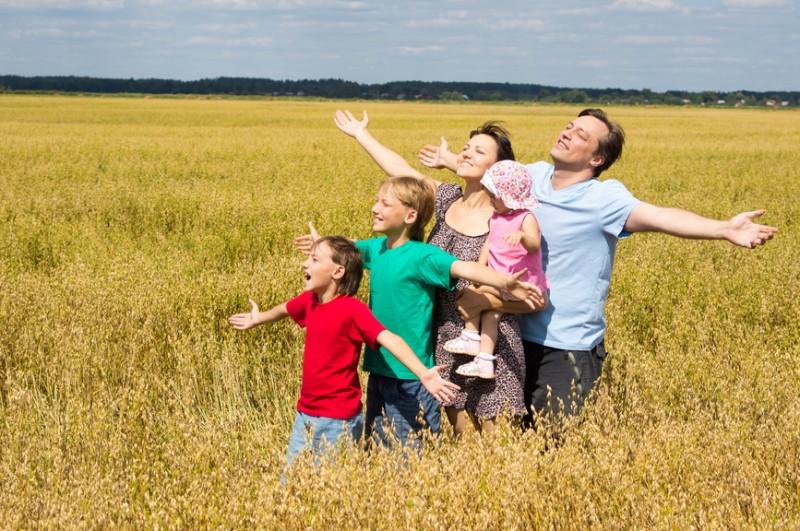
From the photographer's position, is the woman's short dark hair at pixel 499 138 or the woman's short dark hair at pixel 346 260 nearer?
the woman's short dark hair at pixel 346 260

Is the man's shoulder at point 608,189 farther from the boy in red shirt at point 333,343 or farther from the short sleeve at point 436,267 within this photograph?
the boy in red shirt at point 333,343

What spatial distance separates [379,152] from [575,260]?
1.25 metres

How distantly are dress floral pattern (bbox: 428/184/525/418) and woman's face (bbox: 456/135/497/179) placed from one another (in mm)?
273

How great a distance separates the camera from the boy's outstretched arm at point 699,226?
10.8 ft

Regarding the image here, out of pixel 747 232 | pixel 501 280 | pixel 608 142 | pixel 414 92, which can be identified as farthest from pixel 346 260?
pixel 414 92

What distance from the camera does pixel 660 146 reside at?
28.8m

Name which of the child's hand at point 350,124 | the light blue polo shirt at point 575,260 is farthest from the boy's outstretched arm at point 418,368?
the child's hand at point 350,124

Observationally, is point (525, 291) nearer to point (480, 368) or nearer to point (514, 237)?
point (514, 237)

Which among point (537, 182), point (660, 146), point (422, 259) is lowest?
point (660, 146)

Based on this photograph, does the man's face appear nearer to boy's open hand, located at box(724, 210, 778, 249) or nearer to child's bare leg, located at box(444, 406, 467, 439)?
boy's open hand, located at box(724, 210, 778, 249)

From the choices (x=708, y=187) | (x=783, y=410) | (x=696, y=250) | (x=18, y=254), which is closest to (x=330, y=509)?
(x=783, y=410)

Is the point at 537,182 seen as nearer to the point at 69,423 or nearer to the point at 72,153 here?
the point at 69,423

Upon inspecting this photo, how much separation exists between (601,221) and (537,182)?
1.28ft

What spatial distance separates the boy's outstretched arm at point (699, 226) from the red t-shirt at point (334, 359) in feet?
4.04
